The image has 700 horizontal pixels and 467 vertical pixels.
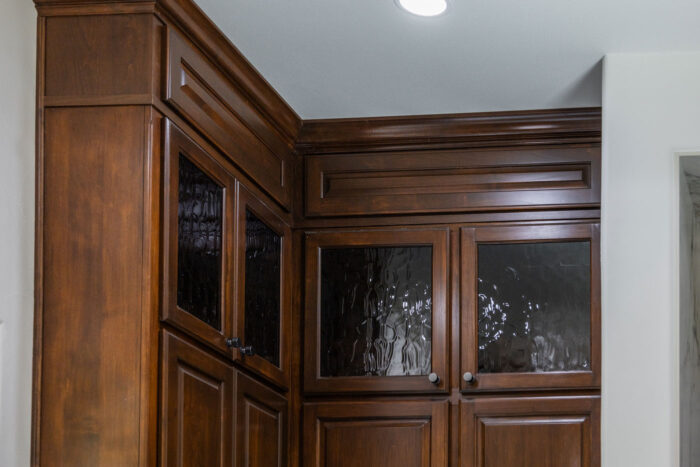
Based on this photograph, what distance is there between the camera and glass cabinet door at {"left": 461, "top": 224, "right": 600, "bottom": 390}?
3.30 m

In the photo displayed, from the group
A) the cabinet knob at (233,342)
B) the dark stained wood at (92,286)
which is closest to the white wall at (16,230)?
the dark stained wood at (92,286)

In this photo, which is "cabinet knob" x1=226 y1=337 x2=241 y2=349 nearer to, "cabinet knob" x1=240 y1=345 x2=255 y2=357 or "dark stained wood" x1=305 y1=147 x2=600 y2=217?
"cabinet knob" x1=240 y1=345 x2=255 y2=357

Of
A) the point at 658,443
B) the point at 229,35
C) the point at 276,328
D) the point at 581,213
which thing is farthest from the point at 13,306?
the point at 581,213

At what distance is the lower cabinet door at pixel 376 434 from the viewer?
333cm

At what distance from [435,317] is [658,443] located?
34.2 inches

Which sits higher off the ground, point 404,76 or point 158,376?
point 404,76

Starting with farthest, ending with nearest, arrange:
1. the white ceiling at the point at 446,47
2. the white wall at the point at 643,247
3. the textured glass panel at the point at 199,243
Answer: the white wall at the point at 643,247
the white ceiling at the point at 446,47
the textured glass panel at the point at 199,243

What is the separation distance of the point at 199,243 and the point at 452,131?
3.62ft

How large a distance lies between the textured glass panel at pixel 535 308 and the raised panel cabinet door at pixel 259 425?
0.65 meters

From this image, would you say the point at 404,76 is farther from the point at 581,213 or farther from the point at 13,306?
the point at 13,306

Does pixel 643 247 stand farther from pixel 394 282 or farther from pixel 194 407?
pixel 194 407

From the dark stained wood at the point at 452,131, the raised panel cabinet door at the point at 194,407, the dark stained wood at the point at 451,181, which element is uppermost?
the dark stained wood at the point at 452,131

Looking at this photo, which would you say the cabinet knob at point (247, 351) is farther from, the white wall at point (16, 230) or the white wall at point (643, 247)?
the white wall at point (643, 247)

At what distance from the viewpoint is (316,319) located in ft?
11.3
